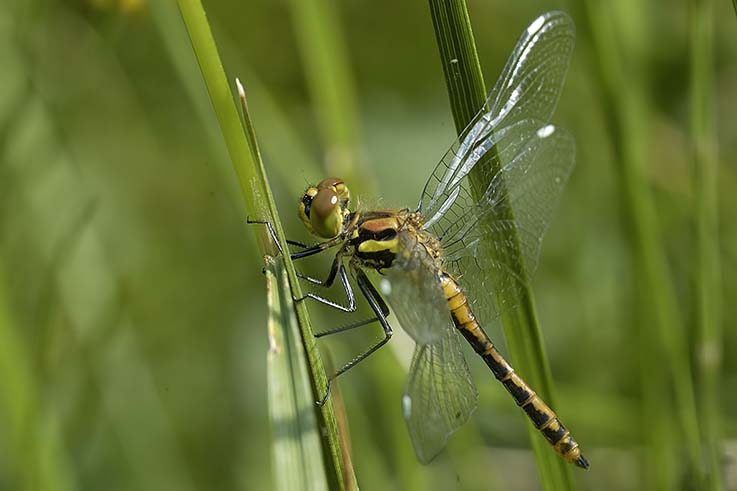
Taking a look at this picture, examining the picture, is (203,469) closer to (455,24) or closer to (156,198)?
Answer: (156,198)

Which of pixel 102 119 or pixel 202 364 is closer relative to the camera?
pixel 202 364

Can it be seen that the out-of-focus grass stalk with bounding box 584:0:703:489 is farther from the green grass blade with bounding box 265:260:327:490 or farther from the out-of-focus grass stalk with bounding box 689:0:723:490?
the green grass blade with bounding box 265:260:327:490

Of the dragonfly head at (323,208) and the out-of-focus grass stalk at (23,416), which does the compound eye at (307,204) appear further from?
the out-of-focus grass stalk at (23,416)

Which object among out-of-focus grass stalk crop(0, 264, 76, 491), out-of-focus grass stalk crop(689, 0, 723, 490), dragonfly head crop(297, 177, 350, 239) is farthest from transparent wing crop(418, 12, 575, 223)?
out-of-focus grass stalk crop(0, 264, 76, 491)

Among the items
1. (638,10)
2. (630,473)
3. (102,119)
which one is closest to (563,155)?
(630,473)

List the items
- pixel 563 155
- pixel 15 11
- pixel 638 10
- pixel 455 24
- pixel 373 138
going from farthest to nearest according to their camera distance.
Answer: pixel 373 138 < pixel 638 10 < pixel 15 11 < pixel 563 155 < pixel 455 24

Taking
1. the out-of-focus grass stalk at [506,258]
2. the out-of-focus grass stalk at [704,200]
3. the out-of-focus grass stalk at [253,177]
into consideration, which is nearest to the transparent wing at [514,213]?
the out-of-focus grass stalk at [506,258]

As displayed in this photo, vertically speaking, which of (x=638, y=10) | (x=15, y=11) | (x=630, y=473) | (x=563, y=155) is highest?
(x=15, y=11)

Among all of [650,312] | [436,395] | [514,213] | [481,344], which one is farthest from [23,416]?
[650,312]
